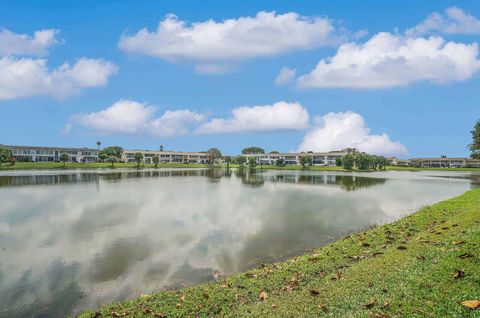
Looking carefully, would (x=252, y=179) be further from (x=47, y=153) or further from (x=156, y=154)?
(x=156, y=154)

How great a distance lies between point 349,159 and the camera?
379 feet

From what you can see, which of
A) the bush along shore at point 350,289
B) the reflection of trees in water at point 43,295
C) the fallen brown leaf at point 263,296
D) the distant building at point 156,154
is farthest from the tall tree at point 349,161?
the fallen brown leaf at point 263,296

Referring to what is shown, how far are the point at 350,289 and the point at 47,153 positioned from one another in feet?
546

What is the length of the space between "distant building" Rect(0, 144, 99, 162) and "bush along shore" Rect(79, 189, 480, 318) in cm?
15250

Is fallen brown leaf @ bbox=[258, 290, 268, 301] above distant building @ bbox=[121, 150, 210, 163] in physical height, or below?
below

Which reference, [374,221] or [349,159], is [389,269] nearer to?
[374,221]

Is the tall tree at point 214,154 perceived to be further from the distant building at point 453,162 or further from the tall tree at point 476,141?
the tall tree at point 476,141

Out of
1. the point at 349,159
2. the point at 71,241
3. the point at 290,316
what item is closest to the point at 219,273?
the point at 290,316

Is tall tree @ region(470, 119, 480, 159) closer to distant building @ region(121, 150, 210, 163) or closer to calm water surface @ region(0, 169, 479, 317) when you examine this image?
calm water surface @ region(0, 169, 479, 317)

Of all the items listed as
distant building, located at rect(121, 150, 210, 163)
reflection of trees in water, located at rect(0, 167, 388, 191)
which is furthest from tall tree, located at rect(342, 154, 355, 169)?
distant building, located at rect(121, 150, 210, 163)

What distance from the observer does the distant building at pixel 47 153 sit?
13341 centimetres

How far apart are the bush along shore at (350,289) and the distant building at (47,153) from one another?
500 ft

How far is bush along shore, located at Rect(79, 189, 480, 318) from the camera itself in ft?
20.8

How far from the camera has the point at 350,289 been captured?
7746mm
